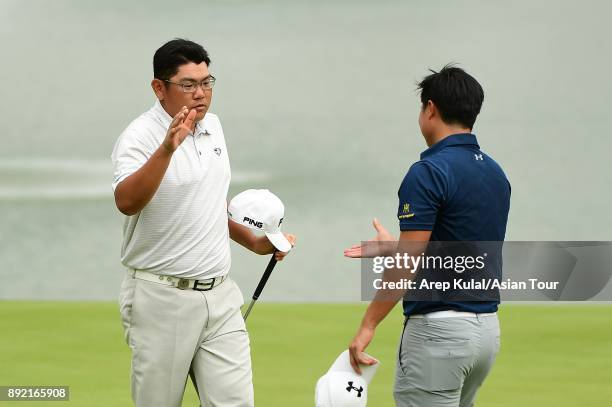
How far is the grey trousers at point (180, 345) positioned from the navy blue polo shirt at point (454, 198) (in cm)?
80

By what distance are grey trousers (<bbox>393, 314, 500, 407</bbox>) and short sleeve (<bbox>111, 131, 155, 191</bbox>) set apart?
1.03 meters

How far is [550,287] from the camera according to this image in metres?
8.53

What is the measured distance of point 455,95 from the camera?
10.9 feet

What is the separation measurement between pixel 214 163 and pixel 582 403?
9.24ft

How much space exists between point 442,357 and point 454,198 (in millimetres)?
463

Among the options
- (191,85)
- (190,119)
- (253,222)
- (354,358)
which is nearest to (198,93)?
(191,85)

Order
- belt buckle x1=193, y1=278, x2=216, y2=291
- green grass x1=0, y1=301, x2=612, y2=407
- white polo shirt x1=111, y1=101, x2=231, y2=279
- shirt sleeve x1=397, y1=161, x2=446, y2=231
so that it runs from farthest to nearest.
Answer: green grass x1=0, y1=301, x2=612, y2=407 < belt buckle x1=193, y1=278, x2=216, y2=291 < white polo shirt x1=111, y1=101, x2=231, y2=279 < shirt sleeve x1=397, y1=161, x2=446, y2=231

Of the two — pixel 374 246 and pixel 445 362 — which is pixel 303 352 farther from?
pixel 445 362

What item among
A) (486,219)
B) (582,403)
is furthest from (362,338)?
(582,403)

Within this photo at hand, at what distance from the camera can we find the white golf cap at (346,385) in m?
3.38

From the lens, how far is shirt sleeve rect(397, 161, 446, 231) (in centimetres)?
318

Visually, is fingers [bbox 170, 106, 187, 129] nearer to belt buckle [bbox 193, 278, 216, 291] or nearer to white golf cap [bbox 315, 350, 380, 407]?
belt buckle [bbox 193, 278, 216, 291]

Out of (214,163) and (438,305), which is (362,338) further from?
(214,163)

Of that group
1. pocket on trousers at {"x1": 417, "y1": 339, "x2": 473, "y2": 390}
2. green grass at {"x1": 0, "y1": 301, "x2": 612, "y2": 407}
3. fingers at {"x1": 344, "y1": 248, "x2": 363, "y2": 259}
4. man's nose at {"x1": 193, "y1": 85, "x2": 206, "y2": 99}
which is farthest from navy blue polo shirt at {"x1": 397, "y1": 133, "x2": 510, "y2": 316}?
green grass at {"x1": 0, "y1": 301, "x2": 612, "y2": 407}
